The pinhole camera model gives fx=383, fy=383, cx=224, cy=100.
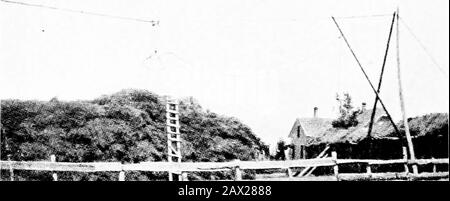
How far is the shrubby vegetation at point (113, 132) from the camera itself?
8.87 m

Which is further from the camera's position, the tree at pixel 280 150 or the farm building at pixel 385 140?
the tree at pixel 280 150

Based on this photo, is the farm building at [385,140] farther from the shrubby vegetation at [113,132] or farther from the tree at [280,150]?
the shrubby vegetation at [113,132]

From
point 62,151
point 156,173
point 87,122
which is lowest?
Result: point 156,173

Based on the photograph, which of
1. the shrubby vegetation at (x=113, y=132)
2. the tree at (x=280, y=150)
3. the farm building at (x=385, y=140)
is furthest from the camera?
the tree at (x=280, y=150)

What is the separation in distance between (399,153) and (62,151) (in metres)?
13.0

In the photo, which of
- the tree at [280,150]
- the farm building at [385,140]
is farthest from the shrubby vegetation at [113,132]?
the tree at [280,150]

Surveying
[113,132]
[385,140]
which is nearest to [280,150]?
[385,140]

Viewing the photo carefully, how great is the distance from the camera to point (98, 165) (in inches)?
315

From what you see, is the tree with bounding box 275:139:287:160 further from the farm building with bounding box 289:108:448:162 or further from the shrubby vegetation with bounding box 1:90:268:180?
the shrubby vegetation with bounding box 1:90:268:180

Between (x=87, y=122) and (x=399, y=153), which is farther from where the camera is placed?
(x=399, y=153)
